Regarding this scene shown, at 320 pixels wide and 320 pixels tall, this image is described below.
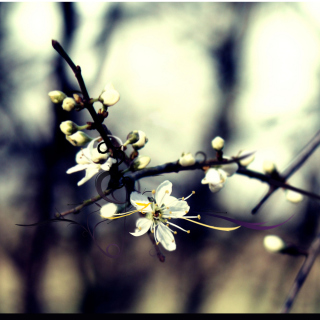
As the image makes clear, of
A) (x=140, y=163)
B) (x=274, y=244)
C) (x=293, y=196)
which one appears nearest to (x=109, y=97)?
(x=140, y=163)

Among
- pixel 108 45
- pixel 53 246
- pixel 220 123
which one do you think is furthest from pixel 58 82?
pixel 220 123

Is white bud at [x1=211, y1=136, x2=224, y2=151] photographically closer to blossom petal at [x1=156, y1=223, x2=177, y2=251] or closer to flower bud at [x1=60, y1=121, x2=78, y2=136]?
Answer: blossom petal at [x1=156, y1=223, x2=177, y2=251]

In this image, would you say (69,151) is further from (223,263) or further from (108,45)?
(223,263)

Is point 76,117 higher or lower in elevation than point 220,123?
lower

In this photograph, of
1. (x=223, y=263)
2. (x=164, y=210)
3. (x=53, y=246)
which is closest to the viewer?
(x=164, y=210)

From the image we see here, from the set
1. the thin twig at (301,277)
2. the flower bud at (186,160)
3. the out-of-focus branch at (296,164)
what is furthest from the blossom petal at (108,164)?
the thin twig at (301,277)

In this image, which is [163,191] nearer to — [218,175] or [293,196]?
[218,175]
